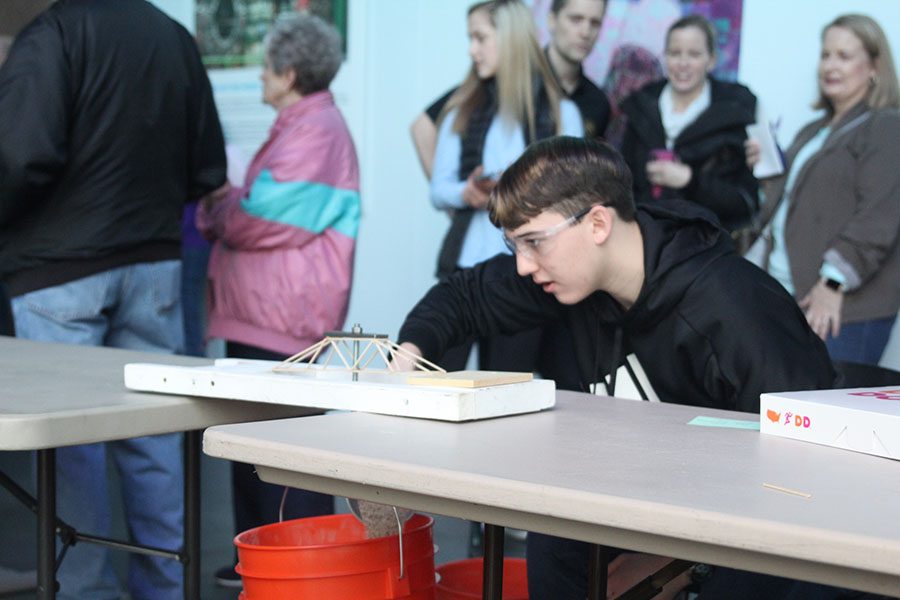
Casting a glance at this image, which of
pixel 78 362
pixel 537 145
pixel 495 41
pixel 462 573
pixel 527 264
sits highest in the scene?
pixel 495 41

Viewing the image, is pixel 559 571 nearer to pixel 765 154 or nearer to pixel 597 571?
pixel 597 571

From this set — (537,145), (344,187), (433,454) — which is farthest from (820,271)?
(433,454)

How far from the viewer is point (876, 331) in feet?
11.2

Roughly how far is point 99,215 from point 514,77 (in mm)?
1368

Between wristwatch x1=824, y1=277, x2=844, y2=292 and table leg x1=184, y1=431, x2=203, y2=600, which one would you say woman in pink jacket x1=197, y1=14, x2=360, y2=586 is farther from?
wristwatch x1=824, y1=277, x2=844, y2=292

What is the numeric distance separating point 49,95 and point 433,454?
5.71 ft

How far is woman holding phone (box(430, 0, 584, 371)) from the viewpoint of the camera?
3400 mm

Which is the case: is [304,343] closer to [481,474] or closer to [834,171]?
[834,171]

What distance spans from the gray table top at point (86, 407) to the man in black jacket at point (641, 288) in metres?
0.51

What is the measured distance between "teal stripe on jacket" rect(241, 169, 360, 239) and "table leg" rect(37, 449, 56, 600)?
152cm

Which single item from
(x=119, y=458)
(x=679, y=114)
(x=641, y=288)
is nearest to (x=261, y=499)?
(x=119, y=458)

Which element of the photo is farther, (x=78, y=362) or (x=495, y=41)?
(x=495, y=41)

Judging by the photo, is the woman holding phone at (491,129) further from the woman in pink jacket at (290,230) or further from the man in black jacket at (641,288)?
the man in black jacket at (641,288)

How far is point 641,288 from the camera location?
199 cm
